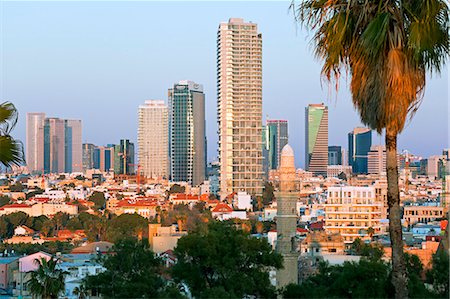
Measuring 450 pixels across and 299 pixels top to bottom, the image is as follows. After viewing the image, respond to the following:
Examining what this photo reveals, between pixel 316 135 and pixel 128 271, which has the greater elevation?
pixel 316 135

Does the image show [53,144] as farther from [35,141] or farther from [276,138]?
[276,138]

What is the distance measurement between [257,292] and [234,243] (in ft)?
2.78

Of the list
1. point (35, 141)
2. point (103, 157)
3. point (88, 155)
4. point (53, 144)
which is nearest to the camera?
point (35, 141)

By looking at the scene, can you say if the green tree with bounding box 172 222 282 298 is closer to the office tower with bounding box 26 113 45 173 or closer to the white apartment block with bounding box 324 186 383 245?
the white apartment block with bounding box 324 186 383 245

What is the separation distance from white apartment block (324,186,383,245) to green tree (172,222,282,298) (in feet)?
127

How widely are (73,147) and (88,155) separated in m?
9.37

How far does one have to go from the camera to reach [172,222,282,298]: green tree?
11211 millimetres

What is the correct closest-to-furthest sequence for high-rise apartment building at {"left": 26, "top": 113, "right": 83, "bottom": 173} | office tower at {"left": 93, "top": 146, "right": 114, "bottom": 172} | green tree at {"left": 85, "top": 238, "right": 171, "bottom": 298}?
green tree at {"left": 85, "top": 238, "right": 171, "bottom": 298} < high-rise apartment building at {"left": 26, "top": 113, "right": 83, "bottom": 173} < office tower at {"left": 93, "top": 146, "right": 114, "bottom": 172}

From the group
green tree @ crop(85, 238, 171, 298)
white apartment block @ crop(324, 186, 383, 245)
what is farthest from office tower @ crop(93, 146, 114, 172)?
green tree @ crop(85, 238, 171, 298)

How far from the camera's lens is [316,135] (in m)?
159

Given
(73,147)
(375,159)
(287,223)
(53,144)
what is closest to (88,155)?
(73,147)

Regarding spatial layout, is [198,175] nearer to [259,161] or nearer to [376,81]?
[259,161]

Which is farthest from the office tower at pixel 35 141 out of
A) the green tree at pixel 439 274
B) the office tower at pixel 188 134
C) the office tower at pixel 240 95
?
the green tree at pixel 439 274

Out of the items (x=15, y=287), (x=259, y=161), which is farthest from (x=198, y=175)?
(x=15, y=287)
